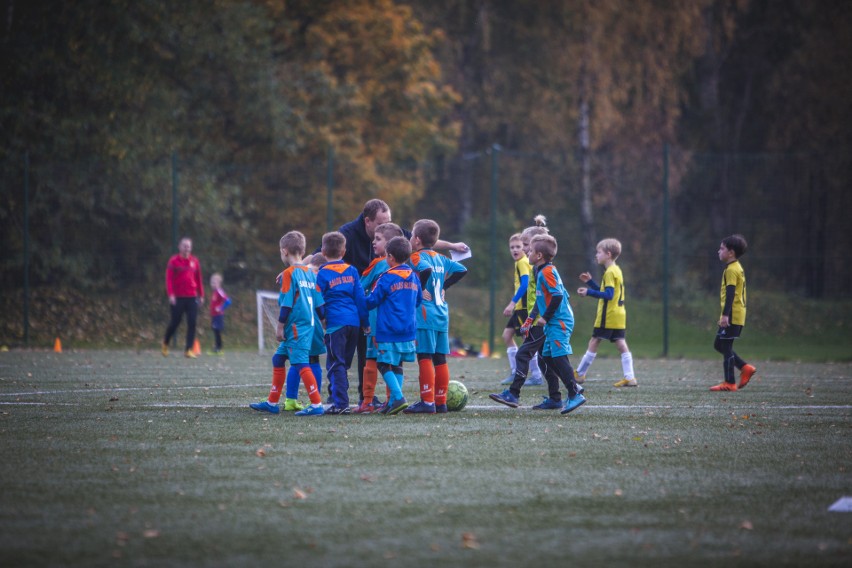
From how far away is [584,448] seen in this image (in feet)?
24.6

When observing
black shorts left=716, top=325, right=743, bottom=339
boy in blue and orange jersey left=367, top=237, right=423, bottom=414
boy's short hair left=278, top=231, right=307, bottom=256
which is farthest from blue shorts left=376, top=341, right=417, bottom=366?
black shorts left=716, top=325, right=743, bottom=339

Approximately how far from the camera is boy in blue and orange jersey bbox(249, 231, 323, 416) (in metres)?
9.54

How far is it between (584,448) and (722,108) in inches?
1332

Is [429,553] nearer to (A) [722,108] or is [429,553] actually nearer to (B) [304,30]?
(B) [304,30]

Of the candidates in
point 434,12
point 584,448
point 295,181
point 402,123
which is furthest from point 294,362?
point 434,12

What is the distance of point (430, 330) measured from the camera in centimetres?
966

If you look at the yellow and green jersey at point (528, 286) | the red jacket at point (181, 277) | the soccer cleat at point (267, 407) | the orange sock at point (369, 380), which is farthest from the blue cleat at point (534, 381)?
the red jacket at point (181, 277)

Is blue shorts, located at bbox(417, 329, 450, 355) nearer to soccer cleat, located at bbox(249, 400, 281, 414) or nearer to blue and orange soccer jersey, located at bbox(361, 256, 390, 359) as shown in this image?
blue and orange soccer jersey, located at bbox(361, 256, 390, 359)

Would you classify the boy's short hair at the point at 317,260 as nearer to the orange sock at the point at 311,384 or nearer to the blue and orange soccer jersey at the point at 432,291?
the blue and orange soccer jersey at the point at 432,291

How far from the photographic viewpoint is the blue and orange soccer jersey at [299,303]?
955 cm

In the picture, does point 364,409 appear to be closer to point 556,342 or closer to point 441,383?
point 441,383

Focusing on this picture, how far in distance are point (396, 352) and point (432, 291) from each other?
0.65 m

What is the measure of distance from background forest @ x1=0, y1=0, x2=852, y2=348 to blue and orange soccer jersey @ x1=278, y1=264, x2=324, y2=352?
12.4 metres

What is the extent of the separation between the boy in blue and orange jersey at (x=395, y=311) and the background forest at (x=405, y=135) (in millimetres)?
12354
